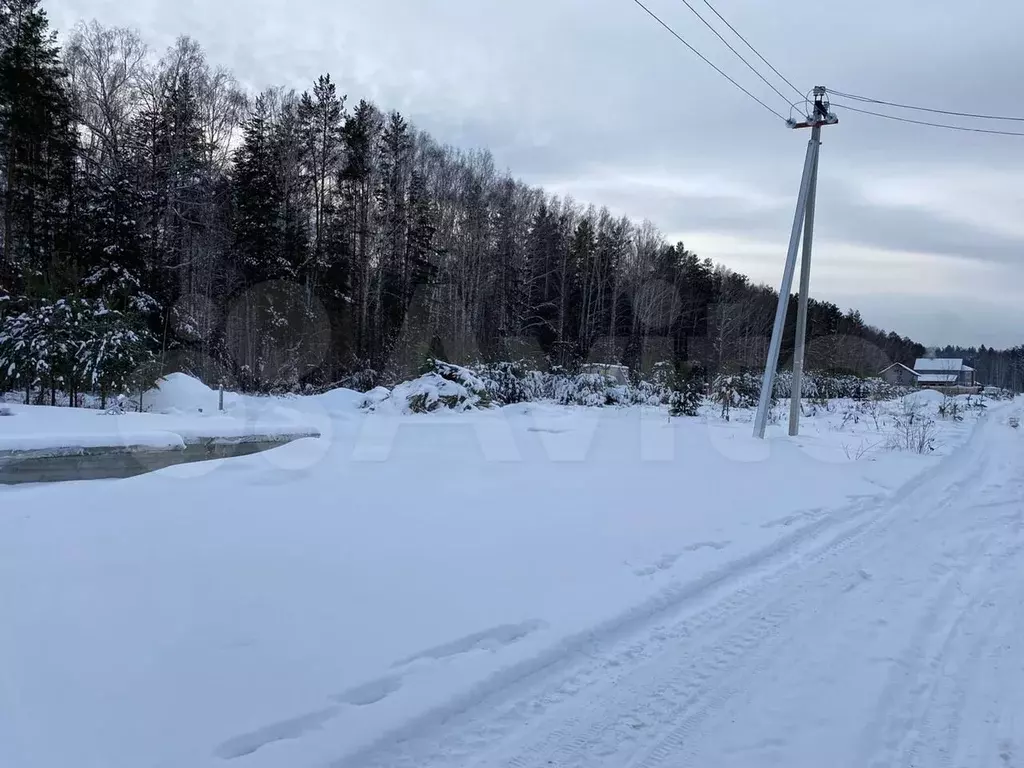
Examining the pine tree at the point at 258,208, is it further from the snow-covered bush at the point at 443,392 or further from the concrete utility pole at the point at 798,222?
the concrete utility pole at the point at 798,222

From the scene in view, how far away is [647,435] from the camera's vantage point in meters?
12.0

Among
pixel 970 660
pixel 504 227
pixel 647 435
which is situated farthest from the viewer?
pixel 504 227

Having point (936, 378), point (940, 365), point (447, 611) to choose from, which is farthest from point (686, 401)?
point (940, 365)

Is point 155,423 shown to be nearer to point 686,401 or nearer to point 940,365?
point 686,401

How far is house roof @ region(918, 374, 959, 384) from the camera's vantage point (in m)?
80.3

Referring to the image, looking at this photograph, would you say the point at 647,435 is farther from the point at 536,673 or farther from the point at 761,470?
the point at 536,673

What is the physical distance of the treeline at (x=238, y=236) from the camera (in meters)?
17.8

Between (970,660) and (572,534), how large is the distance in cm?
279

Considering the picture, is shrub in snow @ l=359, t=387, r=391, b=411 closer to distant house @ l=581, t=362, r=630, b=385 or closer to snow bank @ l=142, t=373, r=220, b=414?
snow bank @ l=142, t=373, r=220, b=414

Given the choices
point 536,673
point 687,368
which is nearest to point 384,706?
point 536,673

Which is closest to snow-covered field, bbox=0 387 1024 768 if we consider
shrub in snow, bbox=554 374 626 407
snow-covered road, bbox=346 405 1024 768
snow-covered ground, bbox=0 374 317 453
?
snow-covered road, bbox=346 405 1024 768

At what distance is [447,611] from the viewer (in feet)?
12.5

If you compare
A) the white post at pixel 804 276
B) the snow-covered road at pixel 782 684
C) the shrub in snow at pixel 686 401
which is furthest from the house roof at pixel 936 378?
the snow-covered road at pixel 782 684

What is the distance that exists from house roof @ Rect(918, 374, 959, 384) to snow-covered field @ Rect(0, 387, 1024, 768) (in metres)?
85.6
